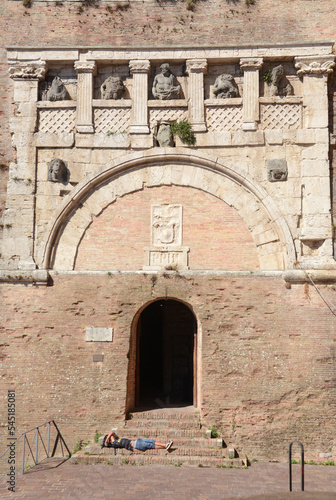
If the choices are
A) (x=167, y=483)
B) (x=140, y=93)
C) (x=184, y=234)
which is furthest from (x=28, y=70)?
(x=167, y=483)

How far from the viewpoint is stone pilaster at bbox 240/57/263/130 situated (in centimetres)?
1207

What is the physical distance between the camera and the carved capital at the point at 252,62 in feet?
39.8

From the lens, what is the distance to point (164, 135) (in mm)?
12141

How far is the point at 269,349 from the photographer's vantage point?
11.3m

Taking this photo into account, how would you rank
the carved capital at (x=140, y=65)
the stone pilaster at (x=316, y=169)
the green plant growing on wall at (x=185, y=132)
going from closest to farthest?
1. the stone pilaster at (x=316, y=169)
2. the green plant growing on wall at (x=185, y=132)
3. the carved capital at (x=140, y=65)

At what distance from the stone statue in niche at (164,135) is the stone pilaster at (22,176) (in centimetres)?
274

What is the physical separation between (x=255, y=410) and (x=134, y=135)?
627 cm

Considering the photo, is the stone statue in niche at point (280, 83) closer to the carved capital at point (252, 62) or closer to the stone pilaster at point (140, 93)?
the carved capital at point (252, 62)

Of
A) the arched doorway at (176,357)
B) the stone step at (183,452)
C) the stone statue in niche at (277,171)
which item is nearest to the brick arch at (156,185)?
the stone statue in niche at (277,171)

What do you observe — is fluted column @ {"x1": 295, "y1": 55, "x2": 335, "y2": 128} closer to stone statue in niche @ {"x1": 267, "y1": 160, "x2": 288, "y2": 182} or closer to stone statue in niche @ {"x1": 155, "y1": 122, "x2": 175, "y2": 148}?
stone statue in niche @ {"x1": 267, "y1": 160, "x2": 288, "y2": 182}

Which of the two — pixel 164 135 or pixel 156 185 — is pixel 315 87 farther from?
pixel 156 185

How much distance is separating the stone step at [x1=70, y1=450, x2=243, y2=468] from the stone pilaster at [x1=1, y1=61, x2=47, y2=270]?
4.04 m

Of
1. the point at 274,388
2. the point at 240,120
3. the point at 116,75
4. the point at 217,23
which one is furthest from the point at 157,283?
the point at 217,23

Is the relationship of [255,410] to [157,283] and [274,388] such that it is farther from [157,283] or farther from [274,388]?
[157,283]
